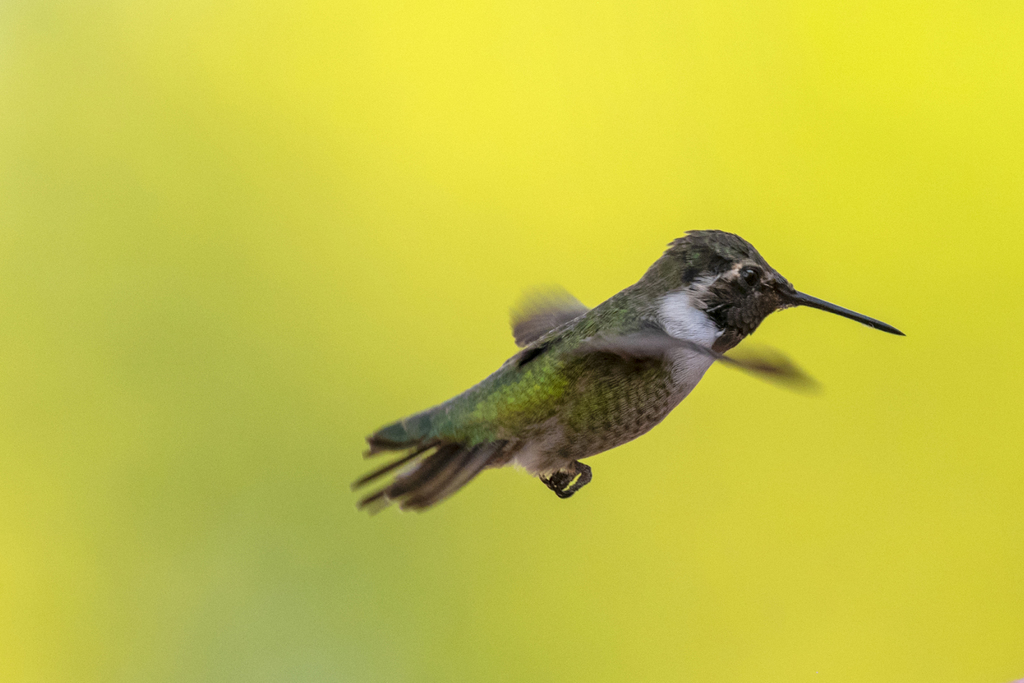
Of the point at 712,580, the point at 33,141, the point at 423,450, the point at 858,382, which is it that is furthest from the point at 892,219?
the point at 33,141

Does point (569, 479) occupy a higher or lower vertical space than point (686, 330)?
lower

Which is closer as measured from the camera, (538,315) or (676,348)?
(676,348)

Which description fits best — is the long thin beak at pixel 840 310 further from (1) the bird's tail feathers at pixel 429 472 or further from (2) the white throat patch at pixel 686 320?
(1) the bird's tail feathers at pixel 429 472

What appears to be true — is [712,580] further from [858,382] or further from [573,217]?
[573,217]

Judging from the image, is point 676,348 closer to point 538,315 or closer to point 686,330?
point 686,330

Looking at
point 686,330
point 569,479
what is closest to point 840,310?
point 686,330

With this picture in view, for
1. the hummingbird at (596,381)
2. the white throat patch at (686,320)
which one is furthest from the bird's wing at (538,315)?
the white throat patch at (686,320)

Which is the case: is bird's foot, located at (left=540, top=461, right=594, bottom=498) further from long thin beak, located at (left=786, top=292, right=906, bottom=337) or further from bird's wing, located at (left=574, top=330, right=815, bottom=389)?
long thin beak, located at (left=786, top=292, right=906, bottom=337)
